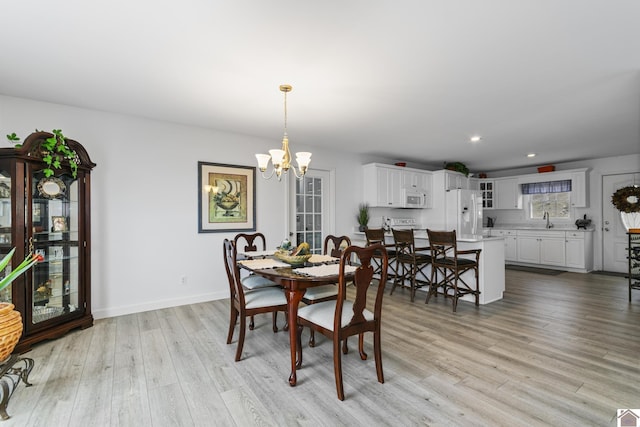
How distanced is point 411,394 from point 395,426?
36 centimetres

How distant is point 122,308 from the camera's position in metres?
3.68

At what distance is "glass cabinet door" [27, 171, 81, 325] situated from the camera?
289 centimetres

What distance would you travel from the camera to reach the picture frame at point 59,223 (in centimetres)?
307

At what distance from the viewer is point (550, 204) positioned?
24.0ft

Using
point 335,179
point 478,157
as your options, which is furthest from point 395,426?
point 478,157

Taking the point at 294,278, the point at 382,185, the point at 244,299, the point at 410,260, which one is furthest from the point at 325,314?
the point at 382,185

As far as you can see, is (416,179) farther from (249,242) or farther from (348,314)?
(348,314)

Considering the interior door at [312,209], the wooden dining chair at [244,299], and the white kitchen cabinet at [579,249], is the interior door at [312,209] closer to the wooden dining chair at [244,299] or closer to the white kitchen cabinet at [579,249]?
the wooden dining chair at [244,299]

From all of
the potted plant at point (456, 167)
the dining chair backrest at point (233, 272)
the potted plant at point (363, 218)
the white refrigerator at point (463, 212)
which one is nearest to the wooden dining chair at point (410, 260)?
the potted plant at point (363, 218)

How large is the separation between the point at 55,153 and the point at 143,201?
1.04 m

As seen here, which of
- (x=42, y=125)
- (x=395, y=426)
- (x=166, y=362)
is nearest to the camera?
(x=395, y=426)

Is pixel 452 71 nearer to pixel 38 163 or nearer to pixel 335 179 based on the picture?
pixel 335 179

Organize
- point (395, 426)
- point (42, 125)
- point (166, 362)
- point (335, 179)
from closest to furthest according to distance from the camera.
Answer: point (395, 426)
point (166, 362)
point (42, 125)
point (335, 179)

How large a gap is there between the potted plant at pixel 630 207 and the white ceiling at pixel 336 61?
36.3 inches
